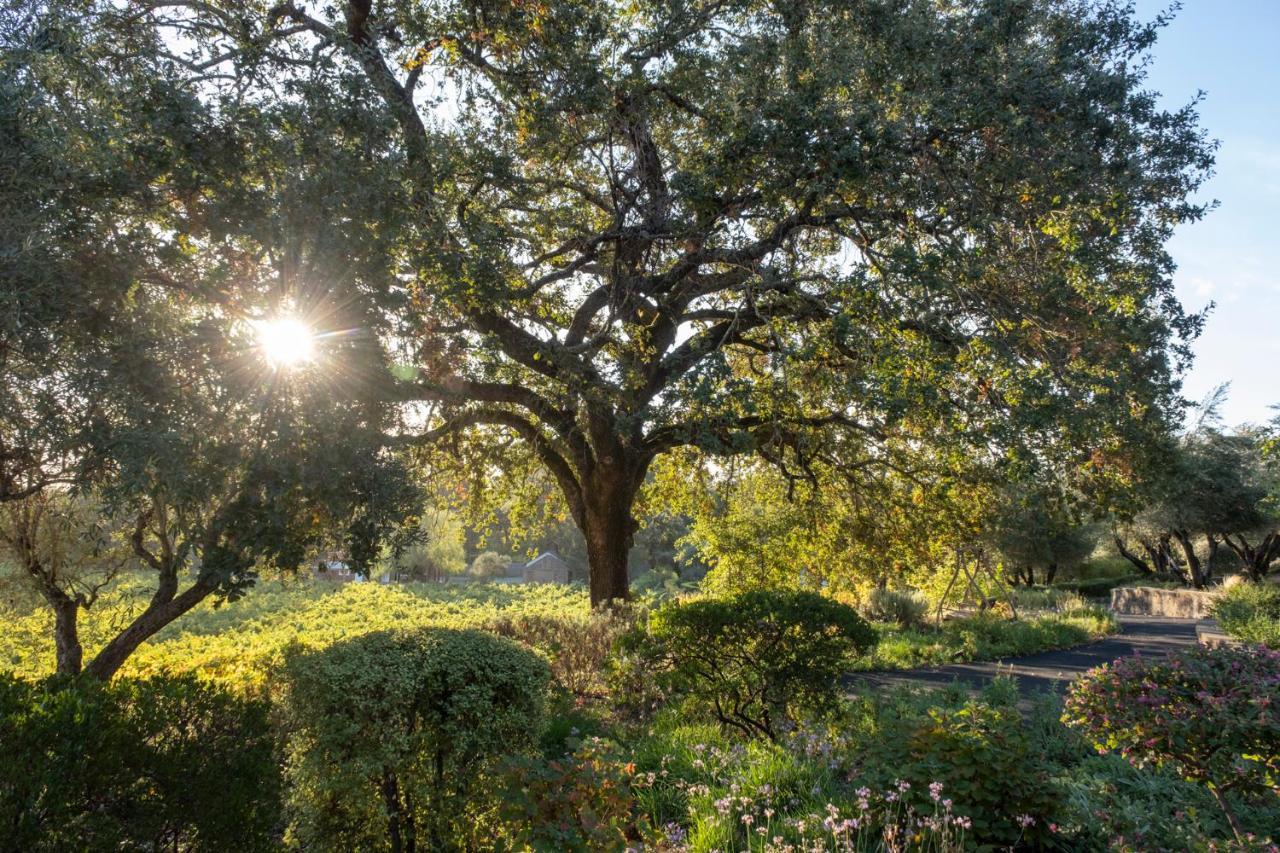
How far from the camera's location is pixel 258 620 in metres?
21.6

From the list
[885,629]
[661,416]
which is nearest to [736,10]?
[661,416]

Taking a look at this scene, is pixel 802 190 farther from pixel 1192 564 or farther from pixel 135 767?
pixel 1192 564

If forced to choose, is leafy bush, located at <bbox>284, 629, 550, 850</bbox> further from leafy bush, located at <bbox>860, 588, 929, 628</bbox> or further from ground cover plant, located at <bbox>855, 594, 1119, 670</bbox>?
leafy bush, located at <bbox>860, 588, 929, 628</bbox>

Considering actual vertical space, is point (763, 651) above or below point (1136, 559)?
above

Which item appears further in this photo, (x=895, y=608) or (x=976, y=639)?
(x=895, y=608)

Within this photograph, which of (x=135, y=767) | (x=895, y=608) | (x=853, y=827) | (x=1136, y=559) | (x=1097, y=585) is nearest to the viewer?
(x=135, y=767)

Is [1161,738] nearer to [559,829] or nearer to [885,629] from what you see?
[559,829]

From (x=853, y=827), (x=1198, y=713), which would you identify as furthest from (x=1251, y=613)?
(x=853, y=827)

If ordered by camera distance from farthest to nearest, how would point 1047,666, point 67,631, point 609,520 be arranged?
point 1047,666
point 609,520
point 67,631

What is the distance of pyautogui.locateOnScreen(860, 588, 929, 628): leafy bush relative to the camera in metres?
20.2

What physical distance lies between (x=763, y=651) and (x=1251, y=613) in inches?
532

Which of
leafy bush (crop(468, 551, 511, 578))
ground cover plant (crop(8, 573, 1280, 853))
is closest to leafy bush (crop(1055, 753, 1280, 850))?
ground cover plant (crop(8, 573, 1280, 853))

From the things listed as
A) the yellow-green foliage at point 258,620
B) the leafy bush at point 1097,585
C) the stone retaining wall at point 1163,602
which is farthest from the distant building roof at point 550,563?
the stone retaining wall at point 1163,602

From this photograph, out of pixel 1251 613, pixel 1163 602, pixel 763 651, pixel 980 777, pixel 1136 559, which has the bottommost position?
pixel 1163 602
